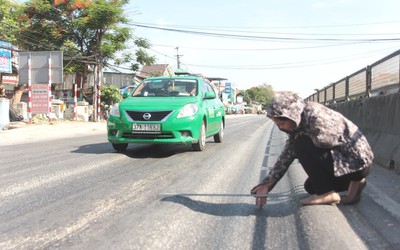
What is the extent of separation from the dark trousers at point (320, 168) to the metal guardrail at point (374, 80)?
2314 mm

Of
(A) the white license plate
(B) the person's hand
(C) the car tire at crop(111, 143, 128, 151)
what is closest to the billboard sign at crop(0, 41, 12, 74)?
(C) the car tire at crop(111, 143, 128, 151)

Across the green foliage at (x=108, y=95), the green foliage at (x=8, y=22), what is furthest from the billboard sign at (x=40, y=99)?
the green foliage at (x=108, y=95)

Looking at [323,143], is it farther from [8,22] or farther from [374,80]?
[8,22]

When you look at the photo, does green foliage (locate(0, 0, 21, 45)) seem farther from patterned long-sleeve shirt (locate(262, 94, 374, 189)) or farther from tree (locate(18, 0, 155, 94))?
patterned long-sleeve shirt (locate(262, 94, 374, 189))

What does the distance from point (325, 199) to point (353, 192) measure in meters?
0.30

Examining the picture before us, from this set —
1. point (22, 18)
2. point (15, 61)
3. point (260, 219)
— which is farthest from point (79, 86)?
point (260, 219)

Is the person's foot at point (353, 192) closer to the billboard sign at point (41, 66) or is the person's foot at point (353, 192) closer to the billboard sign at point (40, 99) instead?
the billboard sign at point (40, 99)

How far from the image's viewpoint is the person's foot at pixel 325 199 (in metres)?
3.70

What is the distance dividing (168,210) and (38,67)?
18.6 metres

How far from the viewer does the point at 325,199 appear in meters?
3.72

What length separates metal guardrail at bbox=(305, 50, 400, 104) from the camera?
6829 mm

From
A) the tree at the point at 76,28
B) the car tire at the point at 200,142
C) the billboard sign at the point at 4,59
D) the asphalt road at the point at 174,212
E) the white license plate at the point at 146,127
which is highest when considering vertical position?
the tree at the point at 76,28

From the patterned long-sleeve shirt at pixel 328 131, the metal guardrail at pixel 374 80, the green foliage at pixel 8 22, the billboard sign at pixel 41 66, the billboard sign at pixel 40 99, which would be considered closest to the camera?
the patterned long-sleeve shirt at pixel 328 131

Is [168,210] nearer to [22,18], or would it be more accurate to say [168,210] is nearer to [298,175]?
[298,175]
